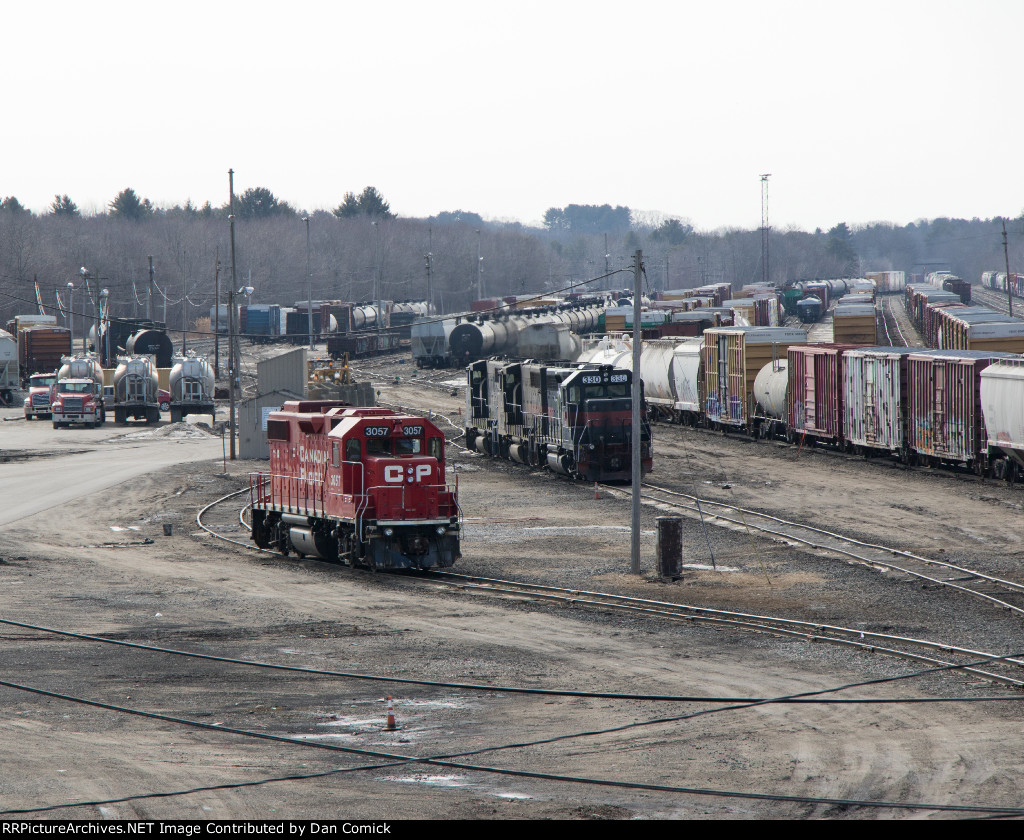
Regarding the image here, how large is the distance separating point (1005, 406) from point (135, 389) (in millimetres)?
49381

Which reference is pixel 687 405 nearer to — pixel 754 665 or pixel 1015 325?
pixel 1015 325

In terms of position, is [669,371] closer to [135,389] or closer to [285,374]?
[285,374]

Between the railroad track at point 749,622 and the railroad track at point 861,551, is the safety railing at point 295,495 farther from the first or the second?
the railroad track at point 861,551

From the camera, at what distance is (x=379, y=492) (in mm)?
23859

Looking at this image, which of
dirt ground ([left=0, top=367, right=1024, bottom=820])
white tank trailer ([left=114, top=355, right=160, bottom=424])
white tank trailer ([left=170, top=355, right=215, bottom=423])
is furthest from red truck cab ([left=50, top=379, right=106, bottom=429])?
dirt ground ([left=0, top=367, right=1024, bottom=820])

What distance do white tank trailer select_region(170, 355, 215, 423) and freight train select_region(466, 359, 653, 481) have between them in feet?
93.0

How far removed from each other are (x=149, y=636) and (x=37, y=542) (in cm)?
1306

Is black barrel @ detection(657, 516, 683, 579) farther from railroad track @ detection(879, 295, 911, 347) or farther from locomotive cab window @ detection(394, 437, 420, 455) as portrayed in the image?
railroad track @ detection(879, 295, 911, 347)

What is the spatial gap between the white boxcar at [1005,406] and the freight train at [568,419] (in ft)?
31.5

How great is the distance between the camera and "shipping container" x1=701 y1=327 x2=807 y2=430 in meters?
48.2

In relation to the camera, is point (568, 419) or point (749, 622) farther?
point (568, 419)

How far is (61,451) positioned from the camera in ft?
180

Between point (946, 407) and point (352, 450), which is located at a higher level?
point (352, 450)

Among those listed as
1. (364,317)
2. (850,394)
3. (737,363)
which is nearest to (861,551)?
(850,394)
